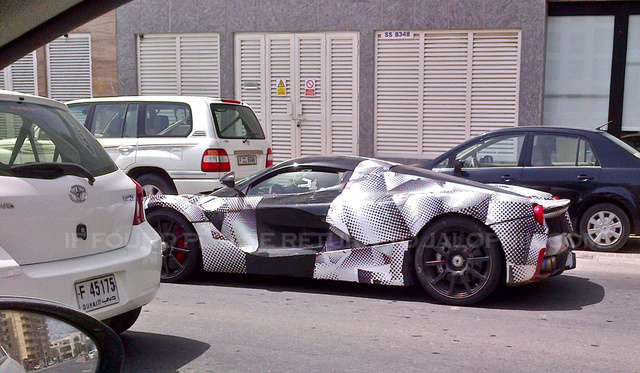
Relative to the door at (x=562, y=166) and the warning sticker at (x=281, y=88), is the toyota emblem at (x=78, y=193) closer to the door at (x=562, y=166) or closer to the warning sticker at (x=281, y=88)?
the door at (x=562, y=166)

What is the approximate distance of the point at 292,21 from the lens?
51.3 feet

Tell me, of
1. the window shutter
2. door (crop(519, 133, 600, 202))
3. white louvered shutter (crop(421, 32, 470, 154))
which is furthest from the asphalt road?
the window shutter

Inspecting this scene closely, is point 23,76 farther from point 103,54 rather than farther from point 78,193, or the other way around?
point 78,193

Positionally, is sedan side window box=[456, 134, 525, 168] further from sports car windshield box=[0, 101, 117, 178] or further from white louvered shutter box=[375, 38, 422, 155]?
sports car windshield box=[0, 101, 117, 178]

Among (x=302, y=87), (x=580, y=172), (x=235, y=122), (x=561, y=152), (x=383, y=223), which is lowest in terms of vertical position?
(x=383, y=223)

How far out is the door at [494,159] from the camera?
31.1 ft

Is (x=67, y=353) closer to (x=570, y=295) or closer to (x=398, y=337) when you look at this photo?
(x=398, y=337)

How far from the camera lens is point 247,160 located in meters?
10.7

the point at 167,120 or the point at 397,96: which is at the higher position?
the point at 397,96

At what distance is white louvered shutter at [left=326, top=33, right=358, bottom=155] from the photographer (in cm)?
1549

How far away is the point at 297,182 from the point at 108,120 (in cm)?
489

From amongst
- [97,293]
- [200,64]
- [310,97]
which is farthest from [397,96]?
[97,293]

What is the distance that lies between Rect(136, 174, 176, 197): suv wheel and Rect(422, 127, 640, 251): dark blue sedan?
3896mm

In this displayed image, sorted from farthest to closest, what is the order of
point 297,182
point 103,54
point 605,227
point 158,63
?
point 103,54, point 158,63, point 605,227, point 297,182
